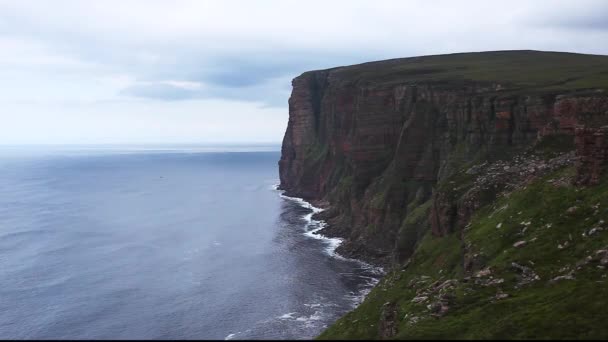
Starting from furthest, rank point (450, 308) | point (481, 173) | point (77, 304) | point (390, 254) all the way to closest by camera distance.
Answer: point (390, 254), point (77, 304), point (481, 173), point (450, 308)

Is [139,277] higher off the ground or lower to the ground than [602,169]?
lower

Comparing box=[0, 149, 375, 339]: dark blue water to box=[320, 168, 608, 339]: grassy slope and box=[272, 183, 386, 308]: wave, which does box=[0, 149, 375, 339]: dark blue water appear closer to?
box=[272, 183, 386, 308]: wave

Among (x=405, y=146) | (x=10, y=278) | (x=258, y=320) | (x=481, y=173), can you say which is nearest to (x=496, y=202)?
(x=481, y=173)

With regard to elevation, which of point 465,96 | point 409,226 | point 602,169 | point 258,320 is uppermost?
point 465,96

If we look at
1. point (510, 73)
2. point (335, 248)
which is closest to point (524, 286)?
point (335, 248)

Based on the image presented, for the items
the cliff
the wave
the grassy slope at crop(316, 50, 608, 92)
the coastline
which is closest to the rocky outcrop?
the cliff

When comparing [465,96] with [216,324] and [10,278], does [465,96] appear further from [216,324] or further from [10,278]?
[10,278]
